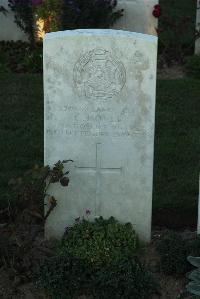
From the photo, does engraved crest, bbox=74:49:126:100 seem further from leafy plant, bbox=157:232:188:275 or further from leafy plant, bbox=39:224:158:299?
leafy plant, bbox=157:232:188:275

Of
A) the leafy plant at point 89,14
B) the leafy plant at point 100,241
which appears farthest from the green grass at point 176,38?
the leafy plant at point 100,241

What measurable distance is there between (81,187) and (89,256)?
1.96ft

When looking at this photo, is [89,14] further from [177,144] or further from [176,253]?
[176,253]

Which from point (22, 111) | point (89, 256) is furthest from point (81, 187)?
point (22, 111)

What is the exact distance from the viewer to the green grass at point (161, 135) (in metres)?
6.60

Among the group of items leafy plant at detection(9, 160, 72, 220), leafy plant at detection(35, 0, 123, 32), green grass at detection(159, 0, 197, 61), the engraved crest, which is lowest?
leafy plant at detection(9, 160, 72, 220)

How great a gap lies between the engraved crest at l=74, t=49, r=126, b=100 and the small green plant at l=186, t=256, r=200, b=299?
4.37ft

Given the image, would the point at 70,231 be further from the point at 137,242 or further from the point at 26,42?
the point at 26,42

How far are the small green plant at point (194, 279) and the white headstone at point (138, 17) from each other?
605 cm

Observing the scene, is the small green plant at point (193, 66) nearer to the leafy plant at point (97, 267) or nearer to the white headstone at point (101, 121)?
the white headstone at point (101, 121)

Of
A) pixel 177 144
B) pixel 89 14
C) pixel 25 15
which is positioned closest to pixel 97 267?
pixel 177 144

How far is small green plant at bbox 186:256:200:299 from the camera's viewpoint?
475 cm

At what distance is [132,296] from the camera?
486 cm

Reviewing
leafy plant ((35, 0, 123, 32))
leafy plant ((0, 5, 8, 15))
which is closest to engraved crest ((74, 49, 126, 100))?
leafy plant ((35, 0, 123, 32))
